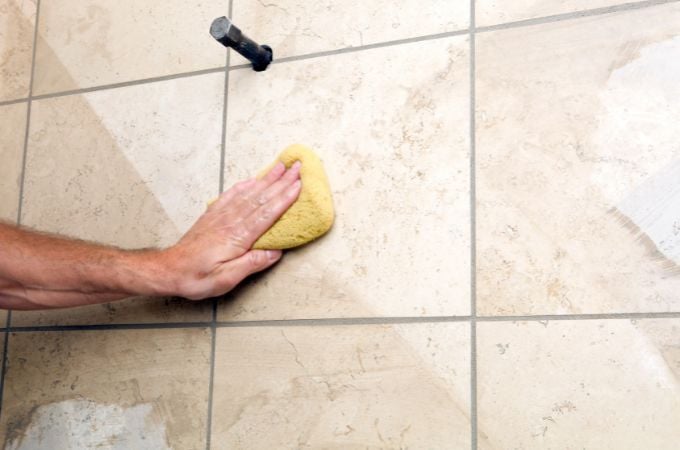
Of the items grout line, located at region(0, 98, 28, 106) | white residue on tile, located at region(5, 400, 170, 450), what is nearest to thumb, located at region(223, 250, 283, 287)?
white residue on tile, located at region(5, 400, 170, 450)

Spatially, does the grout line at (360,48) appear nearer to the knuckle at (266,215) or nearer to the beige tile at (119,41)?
the beige tile at (119,41)

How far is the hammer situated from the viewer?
2.93ft

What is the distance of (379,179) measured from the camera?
2.97 ft

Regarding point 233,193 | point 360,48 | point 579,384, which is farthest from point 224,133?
point 579,384

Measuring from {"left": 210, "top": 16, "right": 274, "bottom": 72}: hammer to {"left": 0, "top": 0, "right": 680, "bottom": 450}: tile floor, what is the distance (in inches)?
0.8

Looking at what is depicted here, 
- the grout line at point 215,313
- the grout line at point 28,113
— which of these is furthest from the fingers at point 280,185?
the grout line at point 28,113

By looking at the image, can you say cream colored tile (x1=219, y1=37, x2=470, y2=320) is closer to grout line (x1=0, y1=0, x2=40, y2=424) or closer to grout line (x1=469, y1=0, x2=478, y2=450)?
grout line (x1=469, y1=0, x2=478, y2=450)

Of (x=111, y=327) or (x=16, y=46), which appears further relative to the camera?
(x=16, y=46)

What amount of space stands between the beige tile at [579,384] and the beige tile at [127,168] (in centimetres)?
39

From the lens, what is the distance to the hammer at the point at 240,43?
894 mm

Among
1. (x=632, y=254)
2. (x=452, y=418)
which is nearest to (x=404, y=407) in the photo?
(x=452, y=418)

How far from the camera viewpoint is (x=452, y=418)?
32.3 inches

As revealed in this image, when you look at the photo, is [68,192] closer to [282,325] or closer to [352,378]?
[282,325]

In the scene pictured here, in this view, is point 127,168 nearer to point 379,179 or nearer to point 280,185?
point 280,185
